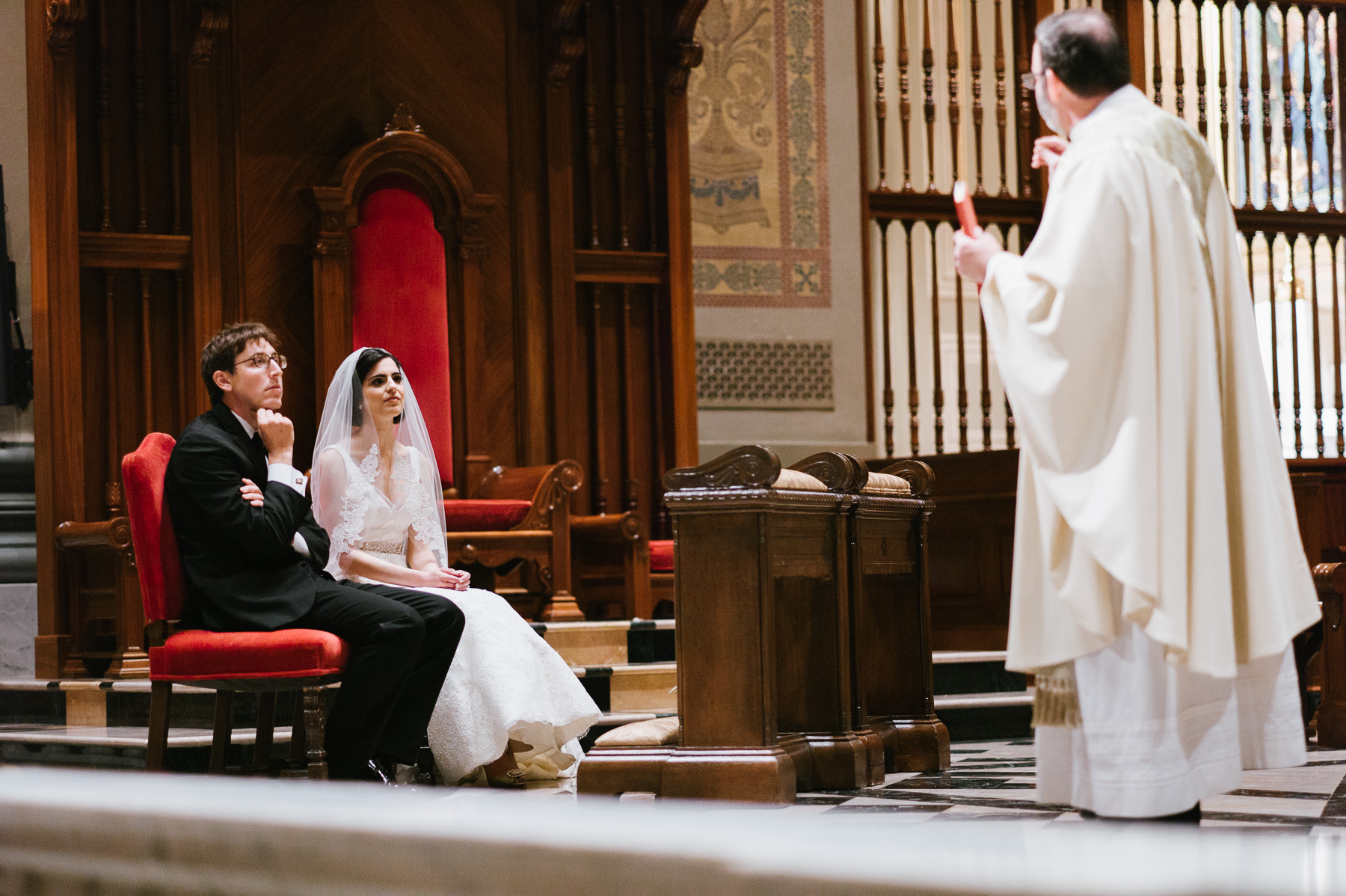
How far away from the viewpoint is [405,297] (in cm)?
630

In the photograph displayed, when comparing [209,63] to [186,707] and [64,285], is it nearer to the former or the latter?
[64,285]

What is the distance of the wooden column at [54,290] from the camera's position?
5.59 metres

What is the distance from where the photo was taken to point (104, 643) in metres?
5.58

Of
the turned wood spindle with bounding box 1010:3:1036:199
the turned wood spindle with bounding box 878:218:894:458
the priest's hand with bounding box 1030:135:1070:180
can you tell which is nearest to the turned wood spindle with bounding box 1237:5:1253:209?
the turned wood spindle with bounding box 1010:3:1036:199

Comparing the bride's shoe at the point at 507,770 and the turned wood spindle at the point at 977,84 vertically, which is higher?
the turned wood spindle at the point at 977,84

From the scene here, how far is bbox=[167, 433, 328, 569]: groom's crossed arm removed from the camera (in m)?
3.47

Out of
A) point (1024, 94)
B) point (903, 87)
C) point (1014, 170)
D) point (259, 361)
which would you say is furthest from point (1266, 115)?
point (259, 361)

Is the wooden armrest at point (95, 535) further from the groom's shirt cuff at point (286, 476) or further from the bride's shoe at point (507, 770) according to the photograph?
the bride's shoe at point (507, 770)

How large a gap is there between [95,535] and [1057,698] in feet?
12.9

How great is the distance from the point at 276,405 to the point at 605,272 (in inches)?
121

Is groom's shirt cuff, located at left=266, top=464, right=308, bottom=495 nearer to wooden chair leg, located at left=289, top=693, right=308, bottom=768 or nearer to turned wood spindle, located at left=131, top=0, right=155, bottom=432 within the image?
wooden chair leg, located at left=289, top=693, right=308, bottom=768

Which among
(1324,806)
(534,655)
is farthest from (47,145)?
(1324,806)

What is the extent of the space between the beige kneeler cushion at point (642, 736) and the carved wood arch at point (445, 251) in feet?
9.65

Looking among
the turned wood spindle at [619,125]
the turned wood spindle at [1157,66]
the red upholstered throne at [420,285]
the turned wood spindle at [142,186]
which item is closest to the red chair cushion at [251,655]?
the red upholstered throne at [420,285]
